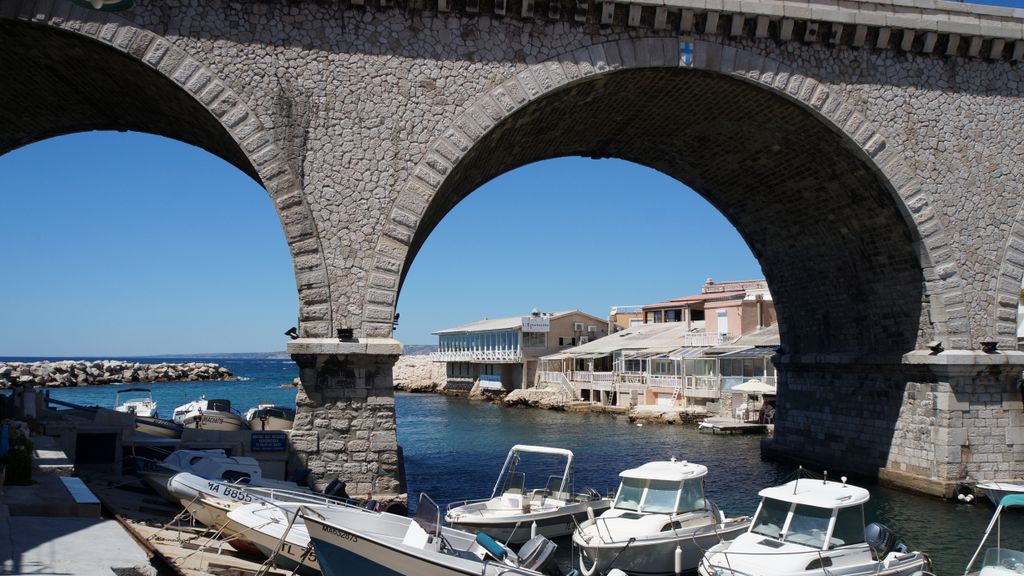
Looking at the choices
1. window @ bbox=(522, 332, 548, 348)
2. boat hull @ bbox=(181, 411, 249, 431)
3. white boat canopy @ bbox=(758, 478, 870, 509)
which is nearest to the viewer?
white boat canopy @ bbox=(758, 478, 870, 509)

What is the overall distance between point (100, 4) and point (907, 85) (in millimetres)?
17037

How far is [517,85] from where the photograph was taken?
17.9m

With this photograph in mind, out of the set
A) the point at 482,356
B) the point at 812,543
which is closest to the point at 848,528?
the point at 812,543

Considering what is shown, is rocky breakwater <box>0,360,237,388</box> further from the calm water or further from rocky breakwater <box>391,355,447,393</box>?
the calm water

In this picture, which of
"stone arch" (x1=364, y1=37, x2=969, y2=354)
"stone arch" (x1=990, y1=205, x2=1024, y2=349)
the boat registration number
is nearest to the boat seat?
the boat registration number

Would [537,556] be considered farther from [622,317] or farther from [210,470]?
[622,317]

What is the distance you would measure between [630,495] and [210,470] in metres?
8.04

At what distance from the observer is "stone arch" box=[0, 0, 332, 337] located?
16.2 m

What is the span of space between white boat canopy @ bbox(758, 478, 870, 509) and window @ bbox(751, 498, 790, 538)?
0.11 m

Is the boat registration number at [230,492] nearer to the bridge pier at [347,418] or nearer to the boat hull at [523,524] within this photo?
the bridge pier at [347,418]

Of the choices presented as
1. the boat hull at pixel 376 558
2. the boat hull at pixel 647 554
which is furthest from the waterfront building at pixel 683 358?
the boat hull at pixel 376 558

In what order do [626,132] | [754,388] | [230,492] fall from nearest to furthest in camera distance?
[230,492] < [626,132] < [754,388]

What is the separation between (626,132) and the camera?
23047 millimetres

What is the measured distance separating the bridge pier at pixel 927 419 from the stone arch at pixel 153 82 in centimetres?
1412
